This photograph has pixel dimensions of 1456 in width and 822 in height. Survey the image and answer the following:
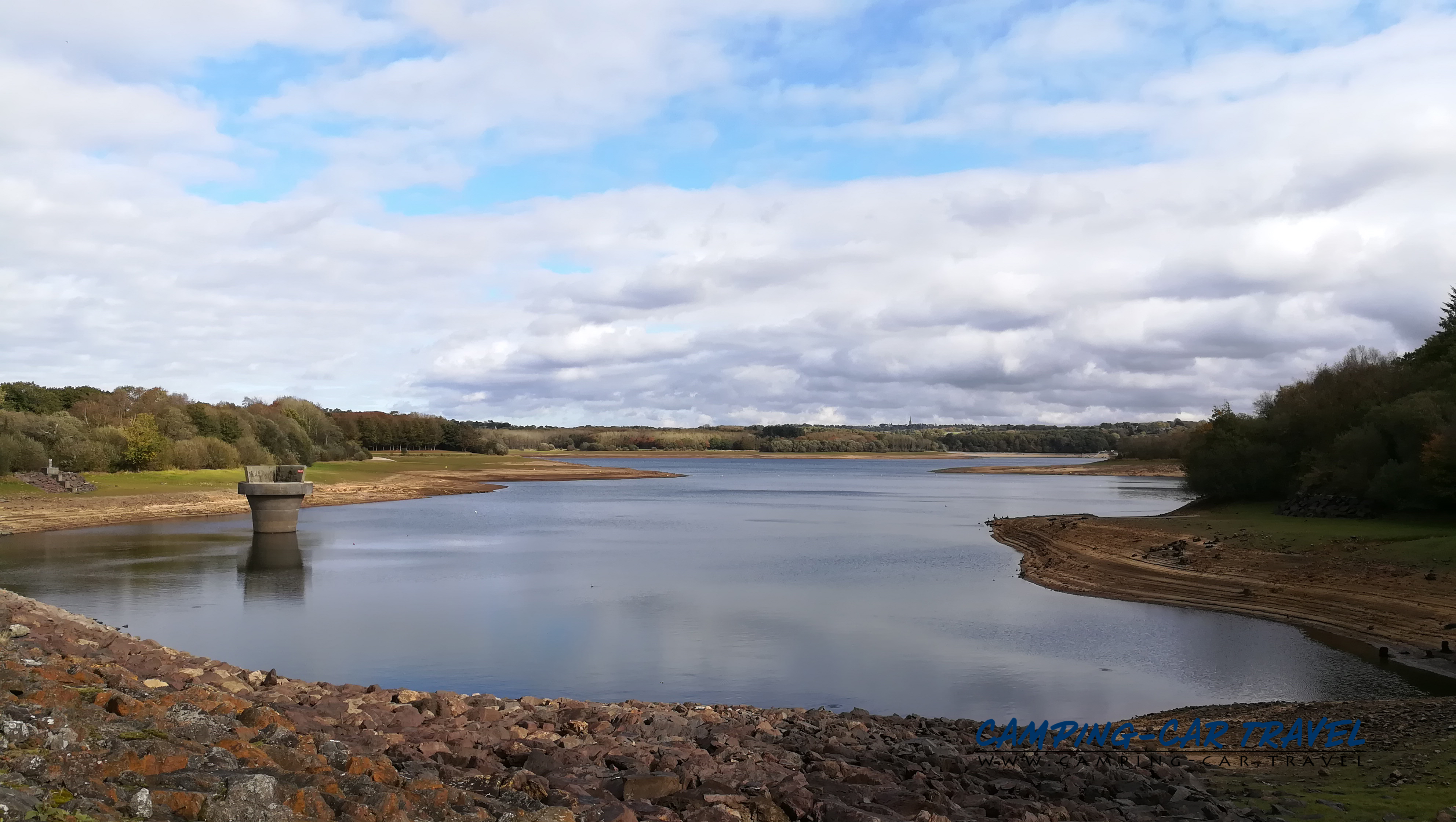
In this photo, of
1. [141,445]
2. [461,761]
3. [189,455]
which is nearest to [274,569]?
[461,761]

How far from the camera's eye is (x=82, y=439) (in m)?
58.1

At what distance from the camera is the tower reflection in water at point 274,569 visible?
24969 mm

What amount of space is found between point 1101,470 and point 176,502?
366 ft

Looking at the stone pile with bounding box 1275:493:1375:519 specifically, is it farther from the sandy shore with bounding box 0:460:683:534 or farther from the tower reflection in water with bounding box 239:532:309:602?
the sandy shore with bounding box 0:460:683:534

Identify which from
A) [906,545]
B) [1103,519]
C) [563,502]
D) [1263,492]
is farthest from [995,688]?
[563,502]

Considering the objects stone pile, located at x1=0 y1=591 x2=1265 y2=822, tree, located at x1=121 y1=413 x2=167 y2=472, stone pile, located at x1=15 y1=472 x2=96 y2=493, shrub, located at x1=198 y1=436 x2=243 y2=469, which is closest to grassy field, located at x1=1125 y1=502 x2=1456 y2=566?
stone pile, located at x1=0 y1=591 x2=1265 y2=822

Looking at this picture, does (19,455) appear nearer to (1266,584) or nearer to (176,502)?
(176,502)

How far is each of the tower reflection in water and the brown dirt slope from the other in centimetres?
9526

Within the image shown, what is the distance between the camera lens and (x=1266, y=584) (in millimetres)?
24812

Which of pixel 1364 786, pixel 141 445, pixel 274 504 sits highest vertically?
pixel 141 445

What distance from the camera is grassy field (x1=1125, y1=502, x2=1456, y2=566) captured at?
24.1 meters

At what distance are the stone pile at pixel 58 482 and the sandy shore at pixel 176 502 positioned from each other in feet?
3.61

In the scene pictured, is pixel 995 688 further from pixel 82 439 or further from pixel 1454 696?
pixel 82 439

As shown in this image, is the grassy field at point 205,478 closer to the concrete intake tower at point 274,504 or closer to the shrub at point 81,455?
the shrub at point 81,455
